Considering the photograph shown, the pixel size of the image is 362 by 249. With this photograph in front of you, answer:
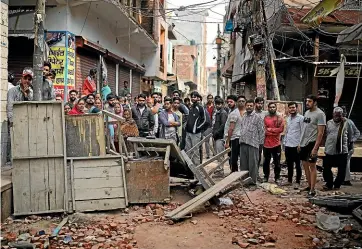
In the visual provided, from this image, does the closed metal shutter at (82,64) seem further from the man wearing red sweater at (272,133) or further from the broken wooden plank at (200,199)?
the broken wooden plank at (200,199)

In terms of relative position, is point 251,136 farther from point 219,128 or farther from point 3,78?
point 3,78

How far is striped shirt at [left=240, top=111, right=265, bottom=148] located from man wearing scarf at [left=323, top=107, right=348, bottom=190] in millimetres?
1343

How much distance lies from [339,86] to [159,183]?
457cm

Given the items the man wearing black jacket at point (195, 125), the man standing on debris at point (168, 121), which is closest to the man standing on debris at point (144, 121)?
the man standing on debris at point (168, 121)

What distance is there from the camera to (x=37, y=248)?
4.63 m

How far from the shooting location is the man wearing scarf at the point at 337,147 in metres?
7.78

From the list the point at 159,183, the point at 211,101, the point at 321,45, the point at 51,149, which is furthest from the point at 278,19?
the point at 51,149

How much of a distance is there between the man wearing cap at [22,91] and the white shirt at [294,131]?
16.5ft

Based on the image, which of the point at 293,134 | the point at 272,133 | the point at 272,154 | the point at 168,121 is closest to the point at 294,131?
the point at 293,134

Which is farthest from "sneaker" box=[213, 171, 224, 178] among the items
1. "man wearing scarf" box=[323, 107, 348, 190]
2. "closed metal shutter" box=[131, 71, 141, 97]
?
"closed metal shutter" box=[131, 71, 141, 97]

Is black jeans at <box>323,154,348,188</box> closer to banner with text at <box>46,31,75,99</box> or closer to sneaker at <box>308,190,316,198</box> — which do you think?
sneaker at <box>308,190,316,198</box>

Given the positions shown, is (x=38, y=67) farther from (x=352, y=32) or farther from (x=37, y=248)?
(x=352, y=32)

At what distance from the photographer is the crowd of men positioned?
7.45 metres

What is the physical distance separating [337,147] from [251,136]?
5.46ft
